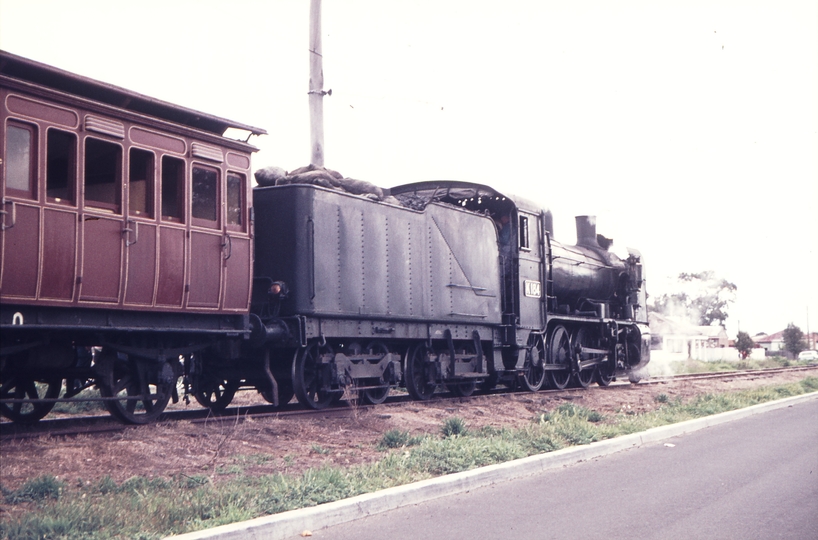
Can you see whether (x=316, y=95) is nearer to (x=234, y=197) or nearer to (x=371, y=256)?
(x=371, y=256)

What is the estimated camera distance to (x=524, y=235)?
15.5 meters

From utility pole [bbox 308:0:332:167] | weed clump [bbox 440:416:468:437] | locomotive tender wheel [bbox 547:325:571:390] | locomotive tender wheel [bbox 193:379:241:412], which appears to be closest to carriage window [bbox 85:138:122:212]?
locomotive tender wheel [bbox 193:379:241:412]

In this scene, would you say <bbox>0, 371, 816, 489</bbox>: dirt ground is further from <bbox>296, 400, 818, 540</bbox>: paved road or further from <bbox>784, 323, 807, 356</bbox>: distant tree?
<bbox>784, 323, 807, 356</bbox>: distant tree

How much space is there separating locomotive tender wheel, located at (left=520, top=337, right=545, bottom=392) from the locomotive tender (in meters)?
0.08

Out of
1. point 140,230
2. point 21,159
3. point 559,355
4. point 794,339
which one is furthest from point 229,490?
point 794,339

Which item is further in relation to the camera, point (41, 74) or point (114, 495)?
point (41, 74)

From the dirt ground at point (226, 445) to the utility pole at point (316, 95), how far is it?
15.7ft

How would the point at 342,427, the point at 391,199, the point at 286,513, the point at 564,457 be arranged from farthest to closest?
the point at 391,199 < the point at 342,427 < the point at 564,457 < the point at 286,513

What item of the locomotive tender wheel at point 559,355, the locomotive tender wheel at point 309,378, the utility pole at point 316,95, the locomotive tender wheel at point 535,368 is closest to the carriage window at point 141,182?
the locomotive tender wheel at point 309,378

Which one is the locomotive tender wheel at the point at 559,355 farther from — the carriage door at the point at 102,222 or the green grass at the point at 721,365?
→ the green grass at the point at 721,365

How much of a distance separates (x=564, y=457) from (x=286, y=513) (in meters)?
3.81

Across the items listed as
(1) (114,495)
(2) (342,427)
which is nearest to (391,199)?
(2) (342,427)

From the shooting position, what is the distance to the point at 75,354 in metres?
8.46

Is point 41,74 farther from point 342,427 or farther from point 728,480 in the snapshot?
point 728,480
